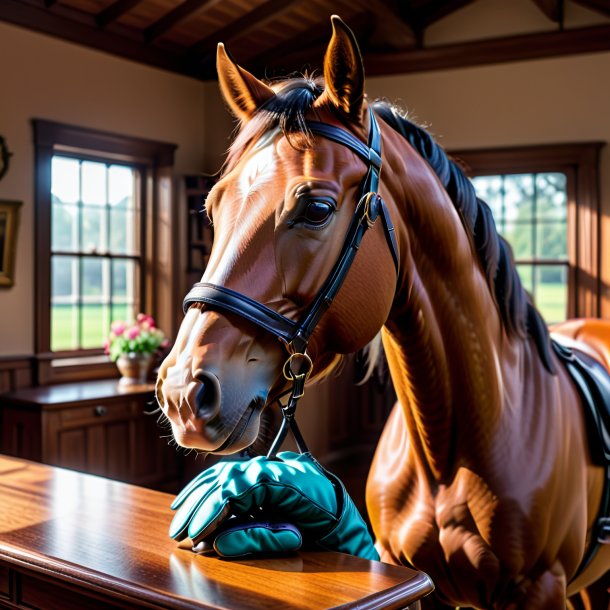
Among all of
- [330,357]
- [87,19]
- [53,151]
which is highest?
[87,19]

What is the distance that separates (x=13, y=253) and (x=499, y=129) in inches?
128

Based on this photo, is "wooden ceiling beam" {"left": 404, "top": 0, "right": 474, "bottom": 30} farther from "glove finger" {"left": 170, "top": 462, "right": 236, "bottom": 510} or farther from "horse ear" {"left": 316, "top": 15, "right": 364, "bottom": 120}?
"glove finger" {"left": 170, "top": 462, "right": 236, "bottom": 510}

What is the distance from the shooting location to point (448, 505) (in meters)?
1.43

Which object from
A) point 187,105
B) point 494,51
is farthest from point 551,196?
point 187,105

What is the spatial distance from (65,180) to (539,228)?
125 inches

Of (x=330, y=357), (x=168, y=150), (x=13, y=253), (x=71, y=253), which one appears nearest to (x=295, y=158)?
(x=330, y=357)

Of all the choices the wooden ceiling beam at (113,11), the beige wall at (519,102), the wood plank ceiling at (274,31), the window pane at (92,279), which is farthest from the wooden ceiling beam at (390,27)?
the window pane at (92,279)

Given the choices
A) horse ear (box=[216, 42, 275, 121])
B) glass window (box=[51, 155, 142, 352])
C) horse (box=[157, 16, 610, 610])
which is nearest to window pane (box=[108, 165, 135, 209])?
glass window (box=[51, 155, 142, 352])

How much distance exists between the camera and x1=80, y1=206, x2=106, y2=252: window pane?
5168 millimetres

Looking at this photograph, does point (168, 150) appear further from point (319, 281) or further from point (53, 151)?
point (319, 281)

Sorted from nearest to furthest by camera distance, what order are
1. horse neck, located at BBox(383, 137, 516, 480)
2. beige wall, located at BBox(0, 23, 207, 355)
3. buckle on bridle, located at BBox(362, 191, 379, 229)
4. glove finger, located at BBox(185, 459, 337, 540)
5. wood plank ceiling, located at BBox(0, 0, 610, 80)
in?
glove finger, located at BBox(185, 459, 337, 540)
buckle on bridle, located at BBox(362, 191, 379, 229)
horse neck, located at BBox(383, 137, 516, 480)
beige wall, located at BBox(0, 23, 207, 355)
wood plank ceiling, located at BBox(0, 0, 610, 80)

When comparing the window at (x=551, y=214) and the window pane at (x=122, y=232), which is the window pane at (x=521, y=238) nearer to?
the window at (x=551, y=214)

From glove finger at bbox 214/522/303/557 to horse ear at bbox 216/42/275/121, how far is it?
0.65 m

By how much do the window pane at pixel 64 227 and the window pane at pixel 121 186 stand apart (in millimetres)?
356
